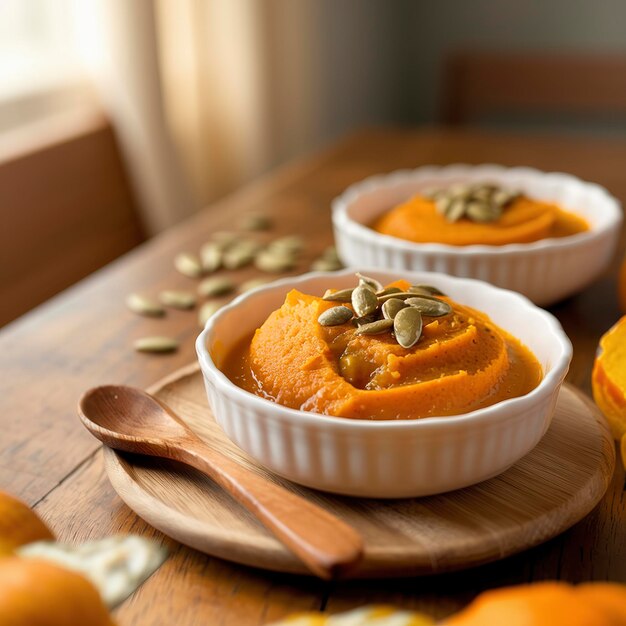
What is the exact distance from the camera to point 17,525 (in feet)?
1.85

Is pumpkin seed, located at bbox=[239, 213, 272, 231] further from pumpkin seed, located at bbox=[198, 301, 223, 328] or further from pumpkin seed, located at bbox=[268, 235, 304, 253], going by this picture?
pumpkin seed, located at bbox=[198, 301, 223, 328]

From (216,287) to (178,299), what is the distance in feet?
0.19

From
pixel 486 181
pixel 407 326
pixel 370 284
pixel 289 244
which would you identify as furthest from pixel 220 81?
pixel 407 326

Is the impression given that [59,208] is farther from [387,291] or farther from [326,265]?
[387,291]

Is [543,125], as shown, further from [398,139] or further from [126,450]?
[126,450]

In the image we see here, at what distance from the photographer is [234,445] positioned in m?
0.78

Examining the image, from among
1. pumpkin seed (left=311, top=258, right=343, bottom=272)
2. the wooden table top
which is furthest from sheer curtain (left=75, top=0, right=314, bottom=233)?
pumpkin seed (left=311, top=258, right=343, bottom=272)

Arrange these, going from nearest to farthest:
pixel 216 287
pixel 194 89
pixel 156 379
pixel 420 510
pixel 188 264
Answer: pixel 420 510
pixel 156 379
pixel 216 287
pixel 188 264
pixel 194 89

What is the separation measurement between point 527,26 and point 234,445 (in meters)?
3.19

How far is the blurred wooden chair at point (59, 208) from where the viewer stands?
1.84m

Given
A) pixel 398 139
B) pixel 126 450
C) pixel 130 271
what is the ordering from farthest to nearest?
1. pixel 398 139
2. pixel 130 271
3. pixel 126 450

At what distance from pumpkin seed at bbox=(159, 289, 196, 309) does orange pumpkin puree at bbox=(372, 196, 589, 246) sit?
292 mm

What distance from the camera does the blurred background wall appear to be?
80.0 inches

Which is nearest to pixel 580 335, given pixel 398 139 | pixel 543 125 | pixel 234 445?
pixel 234 445
